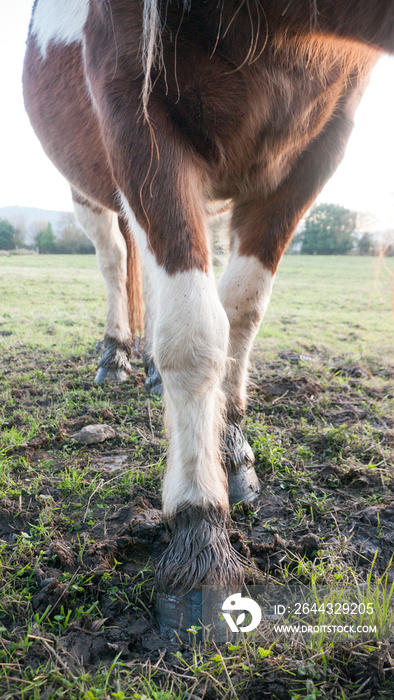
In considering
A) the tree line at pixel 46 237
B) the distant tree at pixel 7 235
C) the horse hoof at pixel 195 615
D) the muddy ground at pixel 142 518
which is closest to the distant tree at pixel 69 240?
the tree line at pixel 46 237

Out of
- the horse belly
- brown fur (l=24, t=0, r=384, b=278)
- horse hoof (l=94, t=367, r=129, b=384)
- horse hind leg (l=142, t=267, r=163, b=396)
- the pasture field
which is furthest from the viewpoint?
horse hoof (l=94, t=367, r=129, b=384)

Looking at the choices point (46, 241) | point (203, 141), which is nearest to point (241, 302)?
point (203, 141)

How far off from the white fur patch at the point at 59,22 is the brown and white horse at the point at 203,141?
0.07 m

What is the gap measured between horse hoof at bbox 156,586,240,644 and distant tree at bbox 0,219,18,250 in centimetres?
682

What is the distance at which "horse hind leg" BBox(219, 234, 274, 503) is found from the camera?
1.82 metres

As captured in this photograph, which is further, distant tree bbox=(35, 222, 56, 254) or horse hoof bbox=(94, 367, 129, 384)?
distant tree bbox=(35, 222, 56, 254)

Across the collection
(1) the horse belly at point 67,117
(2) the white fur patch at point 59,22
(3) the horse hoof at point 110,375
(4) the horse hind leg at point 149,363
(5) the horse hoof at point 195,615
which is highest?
(2) the white fur patch at point 59,22

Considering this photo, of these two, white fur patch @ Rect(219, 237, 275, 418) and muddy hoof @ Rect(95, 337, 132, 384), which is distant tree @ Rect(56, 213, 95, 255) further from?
white fur patch @ Rect(219, 237, 275, 418)

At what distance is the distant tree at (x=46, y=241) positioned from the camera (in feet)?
26.6

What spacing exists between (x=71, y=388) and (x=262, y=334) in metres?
2.59

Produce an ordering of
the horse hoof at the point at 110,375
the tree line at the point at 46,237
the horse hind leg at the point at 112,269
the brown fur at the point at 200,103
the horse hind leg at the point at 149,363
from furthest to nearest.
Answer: the tree line at the point at 46,237 < the horse hind leg at the point at 112,269 < the horse hoof at the point at 110,375 < the horse hind leg at the point at 149,363 < the brown fur at the point at 200,103

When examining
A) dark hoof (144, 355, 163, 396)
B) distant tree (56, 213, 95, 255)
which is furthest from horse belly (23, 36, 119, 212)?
distant tree (56, 213, 95, 255)

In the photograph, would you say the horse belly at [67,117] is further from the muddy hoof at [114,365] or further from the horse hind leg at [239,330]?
the muddy hoof at [114,365]

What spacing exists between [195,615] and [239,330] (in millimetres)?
1109
